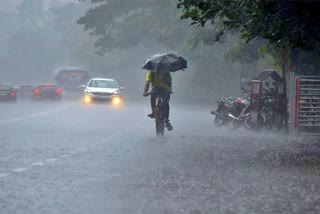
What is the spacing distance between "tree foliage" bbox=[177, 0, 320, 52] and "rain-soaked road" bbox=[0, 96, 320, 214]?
7.99 ft

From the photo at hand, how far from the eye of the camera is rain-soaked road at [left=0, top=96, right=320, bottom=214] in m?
10.9

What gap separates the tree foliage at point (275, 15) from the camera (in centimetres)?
1798

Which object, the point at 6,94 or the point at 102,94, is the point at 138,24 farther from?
the point at 102,94

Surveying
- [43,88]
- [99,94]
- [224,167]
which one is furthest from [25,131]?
[43,88]

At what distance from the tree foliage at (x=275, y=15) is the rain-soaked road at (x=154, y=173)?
7.99 feet

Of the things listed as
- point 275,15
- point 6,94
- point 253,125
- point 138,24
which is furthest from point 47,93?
point 275,15

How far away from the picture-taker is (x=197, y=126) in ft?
106

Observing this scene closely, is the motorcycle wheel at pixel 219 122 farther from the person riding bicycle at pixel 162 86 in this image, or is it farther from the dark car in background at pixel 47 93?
the dark car in background at pixel 47 93

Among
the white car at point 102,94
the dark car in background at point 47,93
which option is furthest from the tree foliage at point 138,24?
the white car at point 102,94

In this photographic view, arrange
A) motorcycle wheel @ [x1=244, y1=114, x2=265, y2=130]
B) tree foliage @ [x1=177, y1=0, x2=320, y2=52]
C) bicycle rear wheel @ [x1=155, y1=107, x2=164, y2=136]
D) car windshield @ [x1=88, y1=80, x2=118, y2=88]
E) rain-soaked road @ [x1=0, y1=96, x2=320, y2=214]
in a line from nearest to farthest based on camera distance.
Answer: rain-soaked road @ [x1=0, y1=96, x2=320, y2=214] → tree foliage @ [x1=177, y1=0, x2=320, y2=52] → bicycle rear wheel @ [x1=155, y1=107, x2=164, y2=136] → motorcycle wheel @ [x1=244, y1=114, x2=265, y2=130] → car windshield @ [x1=88, y1=80, x2=118, y2=88]

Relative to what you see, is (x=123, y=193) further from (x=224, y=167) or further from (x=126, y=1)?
(x=126, y=1)

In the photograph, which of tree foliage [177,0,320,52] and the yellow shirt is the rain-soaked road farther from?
tree foliage [177,0,320,52]

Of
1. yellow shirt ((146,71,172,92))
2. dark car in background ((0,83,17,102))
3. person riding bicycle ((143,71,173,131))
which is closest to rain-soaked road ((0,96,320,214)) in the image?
person riding bicycle ((143,71,173,131))

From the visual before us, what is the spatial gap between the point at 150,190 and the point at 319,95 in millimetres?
15598
